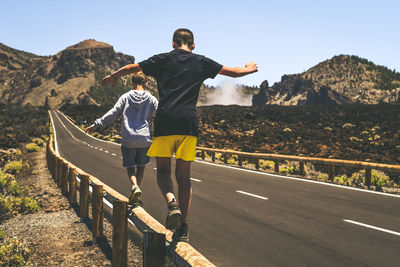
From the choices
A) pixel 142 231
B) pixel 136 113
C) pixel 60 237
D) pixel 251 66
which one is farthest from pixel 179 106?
pixel 60 237

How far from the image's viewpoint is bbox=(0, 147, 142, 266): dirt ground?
5.31 metres

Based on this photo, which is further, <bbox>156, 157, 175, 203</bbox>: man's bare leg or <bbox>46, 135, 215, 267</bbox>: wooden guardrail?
<bbox>156, 157, 175, 203</bbox>: man's bare leg

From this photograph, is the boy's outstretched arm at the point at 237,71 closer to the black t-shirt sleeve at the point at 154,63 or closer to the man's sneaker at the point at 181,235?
the black t-shirt sleeve at the point at 154,63

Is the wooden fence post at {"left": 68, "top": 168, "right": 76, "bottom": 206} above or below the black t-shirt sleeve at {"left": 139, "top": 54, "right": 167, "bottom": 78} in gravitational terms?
below

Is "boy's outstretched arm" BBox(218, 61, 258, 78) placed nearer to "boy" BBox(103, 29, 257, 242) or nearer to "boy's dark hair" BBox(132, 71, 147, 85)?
"boy" BBox(103, 29, 257, 242)

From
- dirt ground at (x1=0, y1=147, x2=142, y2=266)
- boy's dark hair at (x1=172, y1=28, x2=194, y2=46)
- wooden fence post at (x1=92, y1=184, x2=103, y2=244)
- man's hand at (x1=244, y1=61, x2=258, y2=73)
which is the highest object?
boy's dark hair at (x1=172, y1=28, x2=194, y2=46)

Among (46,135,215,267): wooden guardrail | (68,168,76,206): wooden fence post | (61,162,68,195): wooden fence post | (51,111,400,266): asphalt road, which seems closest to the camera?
(46,135,215,267): wooden guardrail

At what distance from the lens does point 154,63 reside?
334cm

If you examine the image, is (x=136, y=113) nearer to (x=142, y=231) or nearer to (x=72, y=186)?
(x=142, y=231)

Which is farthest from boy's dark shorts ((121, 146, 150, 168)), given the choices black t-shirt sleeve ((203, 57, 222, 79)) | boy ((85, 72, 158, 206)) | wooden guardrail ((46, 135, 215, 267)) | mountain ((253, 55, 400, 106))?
mountain ((253, 55, 400, 106))

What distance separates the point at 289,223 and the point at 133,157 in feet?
10.3

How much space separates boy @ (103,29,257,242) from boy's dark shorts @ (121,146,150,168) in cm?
213

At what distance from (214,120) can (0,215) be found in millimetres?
41156

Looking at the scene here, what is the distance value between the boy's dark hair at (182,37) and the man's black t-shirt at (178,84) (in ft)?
0.36
